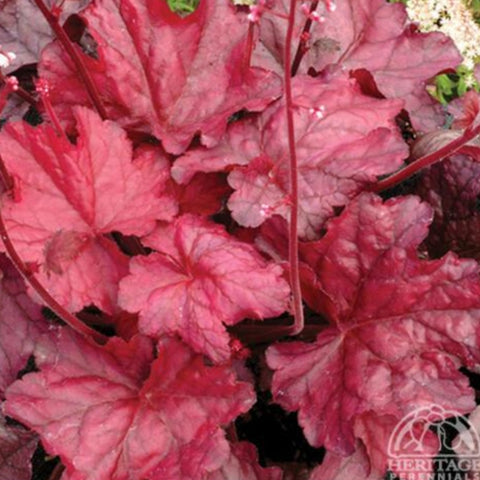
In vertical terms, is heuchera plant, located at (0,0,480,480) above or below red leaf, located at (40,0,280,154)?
below

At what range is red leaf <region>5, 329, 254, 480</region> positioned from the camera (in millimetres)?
820

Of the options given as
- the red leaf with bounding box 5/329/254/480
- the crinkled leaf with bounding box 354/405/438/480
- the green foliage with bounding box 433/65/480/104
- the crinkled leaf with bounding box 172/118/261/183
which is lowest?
the crinkled leaf with bounding box 354/405/438/480

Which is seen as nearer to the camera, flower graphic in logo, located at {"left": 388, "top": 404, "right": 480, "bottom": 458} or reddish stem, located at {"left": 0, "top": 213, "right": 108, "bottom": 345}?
reddish stem, located at {"left": 0, "top": 213, "right": 108, "bottom": 345}

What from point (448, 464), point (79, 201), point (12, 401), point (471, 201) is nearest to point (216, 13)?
point (79, 201)

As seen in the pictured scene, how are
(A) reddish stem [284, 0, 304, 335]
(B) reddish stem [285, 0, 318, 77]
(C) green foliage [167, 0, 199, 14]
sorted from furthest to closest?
1. (C) green foliage [167, 0, 199, 14]
2. (B) reddish stem [285, 0, 318, 77]
3. (A) reddish stem [284, 0, 304, 335]

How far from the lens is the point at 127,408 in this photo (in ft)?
2.84

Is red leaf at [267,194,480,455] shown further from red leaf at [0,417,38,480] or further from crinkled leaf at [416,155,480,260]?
red leaf at [0,417,38,480]

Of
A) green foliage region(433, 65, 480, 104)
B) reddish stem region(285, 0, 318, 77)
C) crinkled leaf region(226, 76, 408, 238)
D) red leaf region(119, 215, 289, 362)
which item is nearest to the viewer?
red leaf region(119, 215, 289, 362)

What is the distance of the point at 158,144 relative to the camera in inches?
39.8

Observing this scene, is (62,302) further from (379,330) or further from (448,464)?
(448,464)

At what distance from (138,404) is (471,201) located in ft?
1.67

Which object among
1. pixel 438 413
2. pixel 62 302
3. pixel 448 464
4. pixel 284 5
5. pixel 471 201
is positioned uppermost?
pixel 284 5

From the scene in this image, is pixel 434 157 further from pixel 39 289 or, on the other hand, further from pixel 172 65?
pixel 39 289

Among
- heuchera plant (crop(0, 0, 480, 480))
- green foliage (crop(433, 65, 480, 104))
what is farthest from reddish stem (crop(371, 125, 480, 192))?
green foliage (crop(433, 65, 480, 104))
